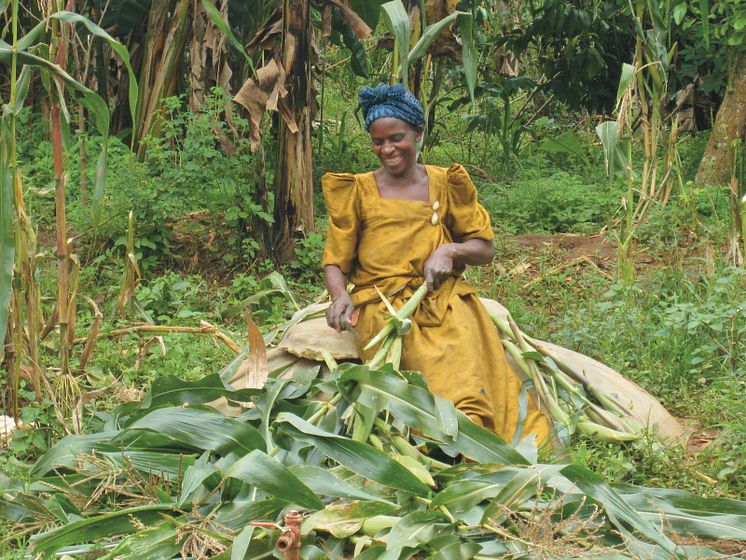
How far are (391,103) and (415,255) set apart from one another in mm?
561

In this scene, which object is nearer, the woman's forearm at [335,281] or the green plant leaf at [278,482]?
the green plant leaf at [278,482]

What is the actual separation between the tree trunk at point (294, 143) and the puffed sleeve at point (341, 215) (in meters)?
2.03

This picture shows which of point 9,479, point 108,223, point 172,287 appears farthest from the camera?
point 108,223

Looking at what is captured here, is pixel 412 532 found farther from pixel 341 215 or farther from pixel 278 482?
pixel 341 215

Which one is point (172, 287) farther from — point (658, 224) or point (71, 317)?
point (658, 224)

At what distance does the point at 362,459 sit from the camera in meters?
3.01

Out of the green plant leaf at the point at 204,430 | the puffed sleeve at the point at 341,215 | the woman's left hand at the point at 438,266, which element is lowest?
the green plant leaf at the point at 204,430

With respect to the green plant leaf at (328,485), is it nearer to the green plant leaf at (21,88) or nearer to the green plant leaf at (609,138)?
the green plant leaf at (21,88)

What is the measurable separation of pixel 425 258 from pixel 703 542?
1.40 m

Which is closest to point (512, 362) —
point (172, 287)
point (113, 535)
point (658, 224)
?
point (113, 535)

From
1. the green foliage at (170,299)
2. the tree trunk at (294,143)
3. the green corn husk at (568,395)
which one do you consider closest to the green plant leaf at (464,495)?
the green corn husk at (568,395)

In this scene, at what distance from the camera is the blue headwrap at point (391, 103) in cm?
373

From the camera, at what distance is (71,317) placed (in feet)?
12.9

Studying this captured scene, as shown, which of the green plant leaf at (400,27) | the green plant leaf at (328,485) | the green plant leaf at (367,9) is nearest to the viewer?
the green plant leaf at (328,485)
